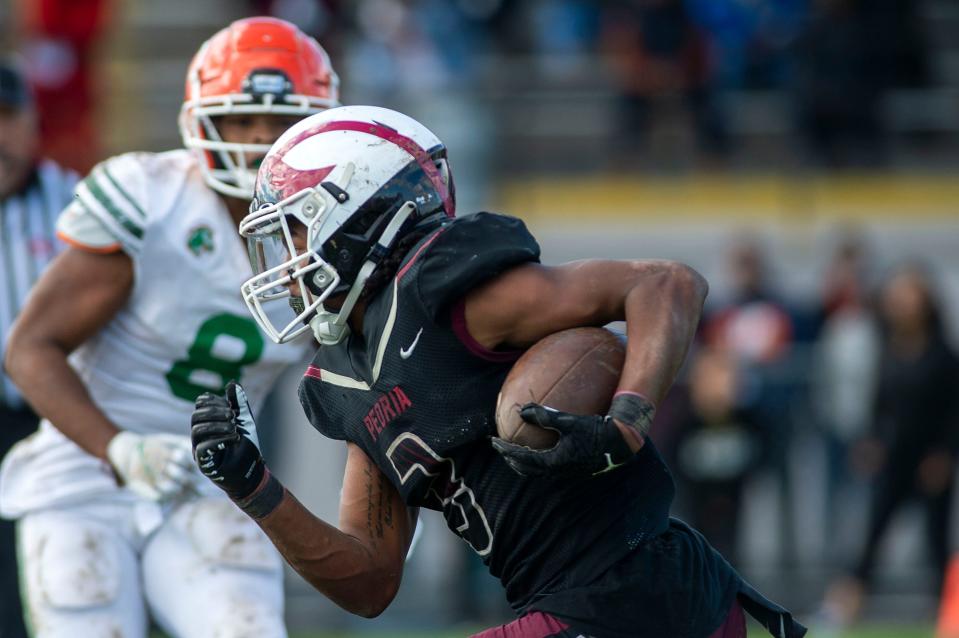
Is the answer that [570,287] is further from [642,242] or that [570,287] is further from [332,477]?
[642,242]

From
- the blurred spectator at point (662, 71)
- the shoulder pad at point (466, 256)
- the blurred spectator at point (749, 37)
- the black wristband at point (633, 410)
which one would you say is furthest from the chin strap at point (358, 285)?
the blurred spectator at point (749, 37)

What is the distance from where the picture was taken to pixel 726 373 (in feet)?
28.0

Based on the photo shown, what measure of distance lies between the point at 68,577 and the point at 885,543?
5.63 m

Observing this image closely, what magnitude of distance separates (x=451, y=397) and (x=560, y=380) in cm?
26

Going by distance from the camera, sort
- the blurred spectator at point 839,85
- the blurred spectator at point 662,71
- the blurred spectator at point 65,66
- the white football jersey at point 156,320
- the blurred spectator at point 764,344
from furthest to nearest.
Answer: the blurred spectator at point 662,71
the blurred spectator at point 839,85
the blurred spectator at point 65,66
the blurred spectator at point 764,344
the white football jersey at point 156,320

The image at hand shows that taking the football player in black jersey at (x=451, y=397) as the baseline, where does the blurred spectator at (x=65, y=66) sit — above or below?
below

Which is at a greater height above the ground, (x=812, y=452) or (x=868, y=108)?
(x=868, y=108)

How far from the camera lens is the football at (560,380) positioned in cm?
307

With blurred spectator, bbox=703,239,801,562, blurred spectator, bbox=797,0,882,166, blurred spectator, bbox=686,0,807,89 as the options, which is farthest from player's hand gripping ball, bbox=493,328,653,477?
blurred spectator, bbox=686,0,807,89

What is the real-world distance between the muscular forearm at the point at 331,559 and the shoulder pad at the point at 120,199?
1044 mm

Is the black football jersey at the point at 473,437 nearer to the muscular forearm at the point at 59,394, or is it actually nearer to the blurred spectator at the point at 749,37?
the muscular forearm at the point at 59,394

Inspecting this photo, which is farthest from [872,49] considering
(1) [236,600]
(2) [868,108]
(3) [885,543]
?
(1) [236,600]

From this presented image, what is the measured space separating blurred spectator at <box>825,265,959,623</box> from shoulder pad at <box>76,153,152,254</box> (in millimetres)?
5398

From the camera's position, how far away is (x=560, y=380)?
3094 millimetres
